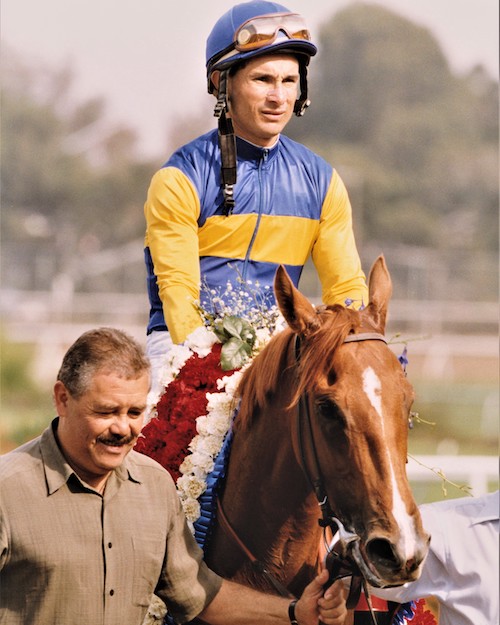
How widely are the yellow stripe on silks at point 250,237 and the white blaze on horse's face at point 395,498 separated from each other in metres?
1.12

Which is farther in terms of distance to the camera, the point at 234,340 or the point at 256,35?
the point at 256,35

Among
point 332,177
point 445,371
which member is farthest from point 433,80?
point 332,177

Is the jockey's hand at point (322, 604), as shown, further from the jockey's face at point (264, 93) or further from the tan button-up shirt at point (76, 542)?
the jockey's face at point (264, 93)

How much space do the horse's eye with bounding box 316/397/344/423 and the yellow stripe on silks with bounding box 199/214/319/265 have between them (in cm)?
110

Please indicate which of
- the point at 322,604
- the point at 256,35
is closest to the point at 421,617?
the point at 322,604

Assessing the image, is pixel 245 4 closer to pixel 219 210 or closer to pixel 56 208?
pixel 219 210

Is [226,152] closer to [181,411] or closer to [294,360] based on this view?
[181,411]

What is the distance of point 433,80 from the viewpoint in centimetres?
5262

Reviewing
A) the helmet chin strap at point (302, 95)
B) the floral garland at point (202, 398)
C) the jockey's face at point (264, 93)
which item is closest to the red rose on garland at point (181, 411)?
the floral garland at point (202, 398)

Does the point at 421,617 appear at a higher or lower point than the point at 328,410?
lower

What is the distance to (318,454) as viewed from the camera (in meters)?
3.06

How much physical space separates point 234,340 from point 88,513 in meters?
0.89

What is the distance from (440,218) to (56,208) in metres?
14.3

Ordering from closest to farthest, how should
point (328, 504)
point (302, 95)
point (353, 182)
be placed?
point (328, 504), point (302, 95), point (353, 182)
